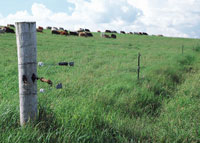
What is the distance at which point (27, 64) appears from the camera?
8.17ft

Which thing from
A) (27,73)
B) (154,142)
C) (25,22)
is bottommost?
(154,142)

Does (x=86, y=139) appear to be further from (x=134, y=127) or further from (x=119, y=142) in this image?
(x=134, y=127)

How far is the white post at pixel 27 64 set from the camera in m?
2.46

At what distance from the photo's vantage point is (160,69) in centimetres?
716

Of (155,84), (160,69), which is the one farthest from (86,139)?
(160,69)

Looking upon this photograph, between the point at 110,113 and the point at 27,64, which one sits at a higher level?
the point at 27,64

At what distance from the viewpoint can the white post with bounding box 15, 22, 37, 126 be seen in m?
2.46

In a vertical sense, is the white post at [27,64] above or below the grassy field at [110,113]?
above

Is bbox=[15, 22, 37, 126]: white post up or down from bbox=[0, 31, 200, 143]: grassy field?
up

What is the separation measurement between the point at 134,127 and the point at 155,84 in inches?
96.1

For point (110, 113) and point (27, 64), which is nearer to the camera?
point (27, 64)

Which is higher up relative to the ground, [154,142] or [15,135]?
[15,135]

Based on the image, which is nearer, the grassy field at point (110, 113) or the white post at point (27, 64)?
the white post at point (27, 64)

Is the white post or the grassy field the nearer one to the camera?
the white post
